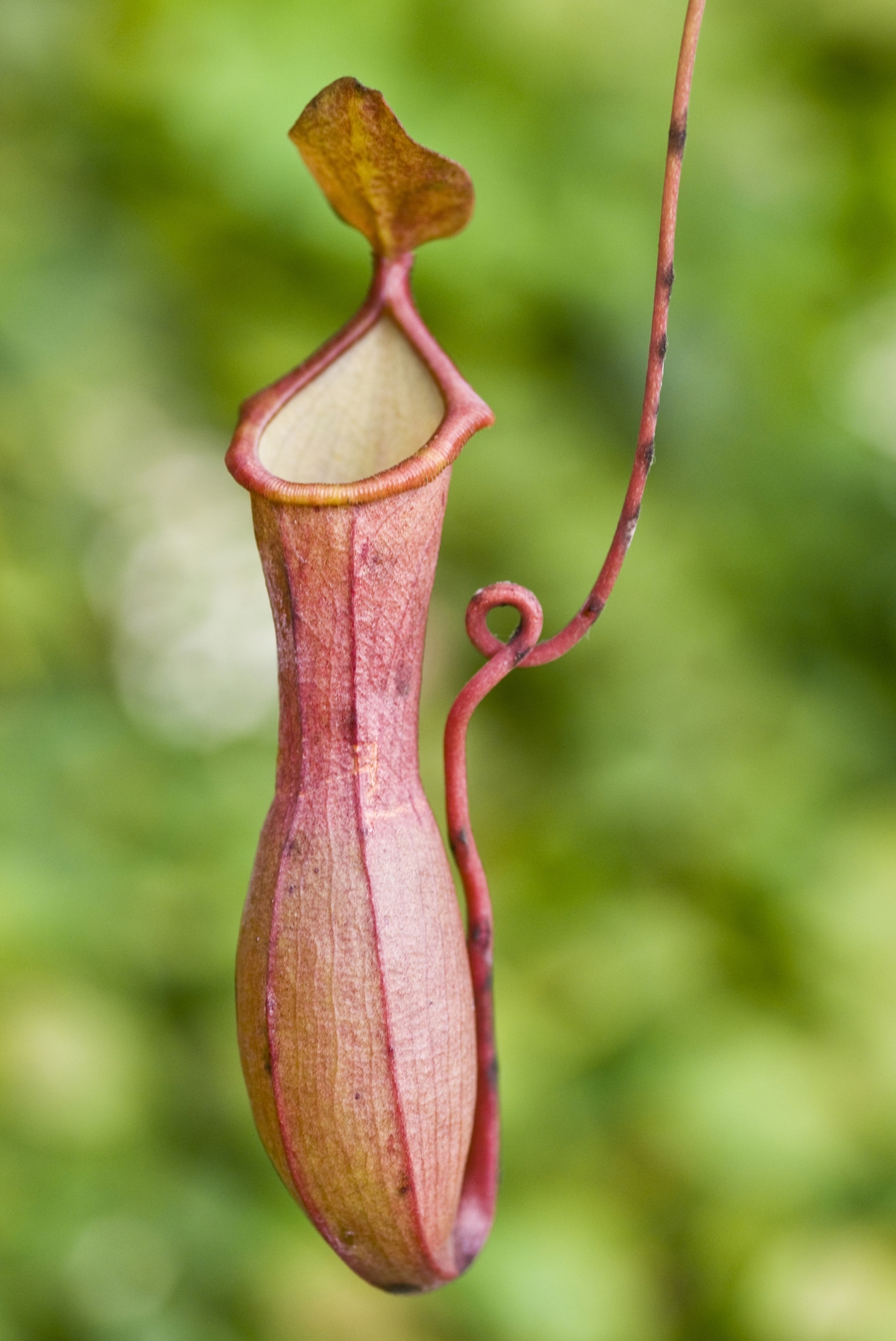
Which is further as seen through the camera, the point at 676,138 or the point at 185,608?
the point at 185,608

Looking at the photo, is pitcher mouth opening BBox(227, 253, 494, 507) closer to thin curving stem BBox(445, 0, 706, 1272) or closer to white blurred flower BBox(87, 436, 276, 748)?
thin curving stem BBox(445, 0, 706, 1272)

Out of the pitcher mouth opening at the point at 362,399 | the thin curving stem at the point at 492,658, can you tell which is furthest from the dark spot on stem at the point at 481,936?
the pitcher mouth opening at the point at 362,399

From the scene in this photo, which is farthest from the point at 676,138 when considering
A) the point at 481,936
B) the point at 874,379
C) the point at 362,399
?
the point at 874,379

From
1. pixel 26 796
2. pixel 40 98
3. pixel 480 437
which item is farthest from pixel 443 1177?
pixel 40 98

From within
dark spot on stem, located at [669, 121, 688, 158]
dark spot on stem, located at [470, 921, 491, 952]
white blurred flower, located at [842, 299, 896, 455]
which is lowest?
dark spot on stem, located at [470, 921, 491, 952]

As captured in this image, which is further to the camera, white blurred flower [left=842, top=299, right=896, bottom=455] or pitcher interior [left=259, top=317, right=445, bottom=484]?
white blurred flower [left=842, top=299, right=896, bottom=455]

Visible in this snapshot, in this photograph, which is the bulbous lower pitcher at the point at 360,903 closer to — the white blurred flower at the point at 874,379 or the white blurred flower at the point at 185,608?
the white blurred flower at the point at 185,608

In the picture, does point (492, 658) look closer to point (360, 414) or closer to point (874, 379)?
point (360, 414)

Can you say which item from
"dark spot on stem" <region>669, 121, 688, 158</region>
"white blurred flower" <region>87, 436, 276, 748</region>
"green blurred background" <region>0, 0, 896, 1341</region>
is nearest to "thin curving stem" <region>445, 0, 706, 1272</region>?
"dark spot on stem" <region>669, 121, 688, 158</region>
